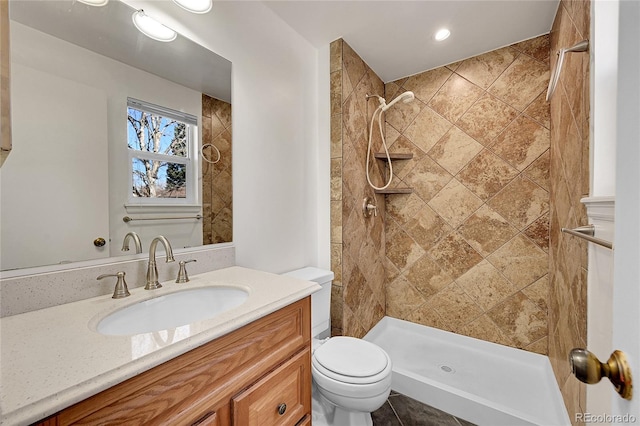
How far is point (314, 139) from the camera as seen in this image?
6.28 feet

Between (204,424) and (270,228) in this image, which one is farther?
(270,228)

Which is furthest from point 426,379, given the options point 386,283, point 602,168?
point 602,168

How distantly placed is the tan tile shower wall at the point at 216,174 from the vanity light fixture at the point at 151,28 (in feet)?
0.86

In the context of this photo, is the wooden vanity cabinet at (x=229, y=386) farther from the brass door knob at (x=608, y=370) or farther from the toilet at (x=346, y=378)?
the brass door knob at (x=608, y=370)

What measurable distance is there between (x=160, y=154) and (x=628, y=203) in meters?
1.41

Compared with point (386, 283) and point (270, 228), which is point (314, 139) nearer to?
point (270, 228)

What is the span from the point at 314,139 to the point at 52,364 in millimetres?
1719

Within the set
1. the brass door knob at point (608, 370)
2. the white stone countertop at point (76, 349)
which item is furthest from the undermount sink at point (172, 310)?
the brass door knob at point (608, 370)

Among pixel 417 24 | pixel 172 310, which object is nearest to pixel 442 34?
pixel 417 24

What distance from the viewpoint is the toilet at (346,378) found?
3.77 ft

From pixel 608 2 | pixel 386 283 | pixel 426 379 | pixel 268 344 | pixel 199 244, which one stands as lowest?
pixel 426 379

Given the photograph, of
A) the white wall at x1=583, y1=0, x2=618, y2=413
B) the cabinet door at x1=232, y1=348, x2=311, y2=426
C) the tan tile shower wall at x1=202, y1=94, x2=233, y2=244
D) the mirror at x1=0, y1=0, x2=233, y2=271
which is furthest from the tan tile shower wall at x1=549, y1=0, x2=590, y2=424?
the mirror at x1=0, y1=0, x2=233, y2=271

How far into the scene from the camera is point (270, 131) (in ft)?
5.22

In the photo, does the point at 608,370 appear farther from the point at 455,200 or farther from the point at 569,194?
the point at 455,200
